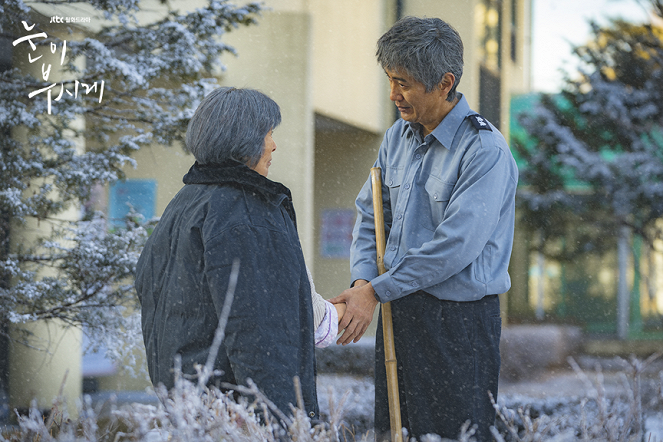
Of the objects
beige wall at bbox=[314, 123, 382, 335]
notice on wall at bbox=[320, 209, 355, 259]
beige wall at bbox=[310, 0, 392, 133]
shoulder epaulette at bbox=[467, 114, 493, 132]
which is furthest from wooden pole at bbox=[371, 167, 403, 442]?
notice on wall at bbox=[320, 209, 355, 259]

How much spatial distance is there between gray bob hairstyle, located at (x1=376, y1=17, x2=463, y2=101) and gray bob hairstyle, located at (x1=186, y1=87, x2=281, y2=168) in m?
0.54

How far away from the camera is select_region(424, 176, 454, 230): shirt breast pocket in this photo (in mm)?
2514

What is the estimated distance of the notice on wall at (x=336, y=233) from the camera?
33.0ft

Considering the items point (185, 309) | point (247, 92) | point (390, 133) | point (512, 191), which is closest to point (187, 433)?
point (185, 309)

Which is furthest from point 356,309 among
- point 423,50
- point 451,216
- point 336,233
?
point 336,233

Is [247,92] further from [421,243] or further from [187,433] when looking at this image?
[187,433]

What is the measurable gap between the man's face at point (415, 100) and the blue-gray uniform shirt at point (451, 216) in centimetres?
5

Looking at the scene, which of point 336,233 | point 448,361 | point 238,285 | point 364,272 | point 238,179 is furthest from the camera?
point 336,233

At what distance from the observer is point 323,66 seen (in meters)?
8.24

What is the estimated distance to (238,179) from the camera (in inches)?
81.4

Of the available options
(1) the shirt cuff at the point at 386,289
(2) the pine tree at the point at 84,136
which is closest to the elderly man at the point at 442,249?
(1) the shirt cuff at the point at 386,289

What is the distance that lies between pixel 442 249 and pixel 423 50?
2.16 feet

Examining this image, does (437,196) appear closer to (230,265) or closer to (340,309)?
(340,309)

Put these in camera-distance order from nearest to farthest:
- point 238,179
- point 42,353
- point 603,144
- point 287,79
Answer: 1. point 238,179
2. point 42,353
3. point 287,79
4. point 603,144
